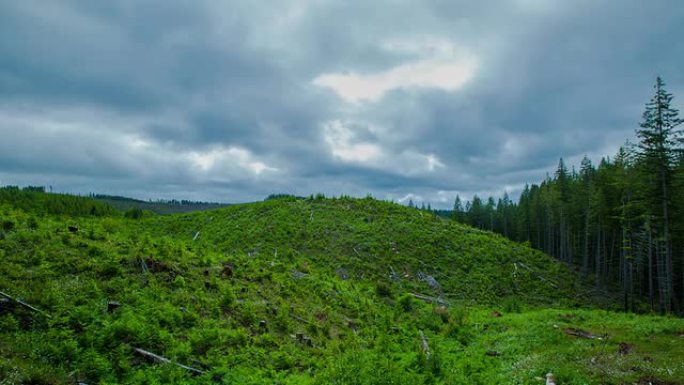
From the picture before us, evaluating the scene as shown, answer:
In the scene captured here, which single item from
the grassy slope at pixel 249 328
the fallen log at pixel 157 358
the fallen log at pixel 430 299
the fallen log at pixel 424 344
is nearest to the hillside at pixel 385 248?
the fallen log at pixel 430 299

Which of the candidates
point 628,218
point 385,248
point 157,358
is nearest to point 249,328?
point 157,358

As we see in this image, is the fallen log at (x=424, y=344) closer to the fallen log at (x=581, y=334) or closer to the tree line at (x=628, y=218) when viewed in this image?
the fallen log at (x=581, y=334)

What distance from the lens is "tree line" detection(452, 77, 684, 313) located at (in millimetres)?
26719

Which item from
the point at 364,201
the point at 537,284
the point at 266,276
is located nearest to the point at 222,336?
the point at 266,276

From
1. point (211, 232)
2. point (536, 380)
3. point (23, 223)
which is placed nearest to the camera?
point (536, 380)

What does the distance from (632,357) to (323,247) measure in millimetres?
24076

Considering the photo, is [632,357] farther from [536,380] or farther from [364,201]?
[364,201]

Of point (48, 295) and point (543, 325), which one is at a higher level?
point (48, 295)

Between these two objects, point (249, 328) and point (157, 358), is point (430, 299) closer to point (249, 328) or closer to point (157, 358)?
point (249, 328)

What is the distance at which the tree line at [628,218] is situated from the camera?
26.7m

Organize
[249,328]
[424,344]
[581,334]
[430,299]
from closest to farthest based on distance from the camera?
[249,328] < [424,344] < [581,334] < [430,299]

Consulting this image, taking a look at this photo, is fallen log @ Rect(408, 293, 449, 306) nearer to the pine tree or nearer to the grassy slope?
the grassy slope

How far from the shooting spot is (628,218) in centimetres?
3359

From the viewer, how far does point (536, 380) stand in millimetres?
10672
